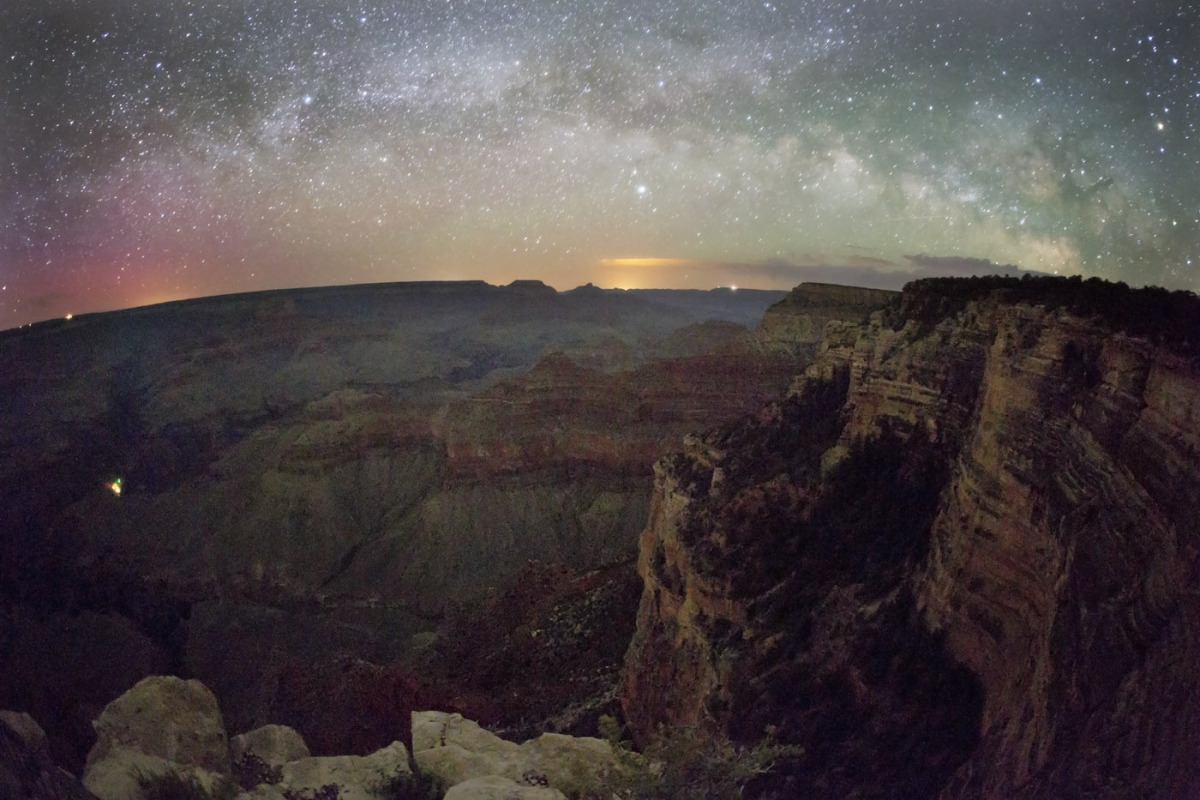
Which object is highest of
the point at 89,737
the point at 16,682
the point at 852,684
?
the point at 852,684

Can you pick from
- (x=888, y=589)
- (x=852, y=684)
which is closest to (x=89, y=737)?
(x=852, y=684)

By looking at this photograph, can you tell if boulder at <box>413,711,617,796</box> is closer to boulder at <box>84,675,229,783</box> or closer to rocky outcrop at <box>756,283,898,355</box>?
boulder at <box>84,675,229,783</box>

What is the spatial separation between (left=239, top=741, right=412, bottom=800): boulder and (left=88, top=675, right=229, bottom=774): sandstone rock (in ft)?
3.41

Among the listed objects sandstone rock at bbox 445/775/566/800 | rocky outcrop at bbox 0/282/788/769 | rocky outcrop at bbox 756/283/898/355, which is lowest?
rocky outcrop at bbox 0/282/788/769

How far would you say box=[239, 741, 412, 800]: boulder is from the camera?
9273 millimetres

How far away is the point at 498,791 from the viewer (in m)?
8.48

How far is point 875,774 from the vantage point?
37.7 feet

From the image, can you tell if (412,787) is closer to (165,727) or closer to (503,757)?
(503,757)

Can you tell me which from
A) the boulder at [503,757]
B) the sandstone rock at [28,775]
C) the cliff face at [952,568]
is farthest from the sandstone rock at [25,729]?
the cliff face at [952,568]

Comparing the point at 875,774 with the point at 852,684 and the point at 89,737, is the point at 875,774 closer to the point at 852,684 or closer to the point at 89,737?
the point at 852,684

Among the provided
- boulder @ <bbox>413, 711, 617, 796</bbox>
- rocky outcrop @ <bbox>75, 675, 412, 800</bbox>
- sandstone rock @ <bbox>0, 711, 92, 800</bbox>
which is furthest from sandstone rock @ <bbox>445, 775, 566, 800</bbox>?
sandstone rock @ <bbox>0, 711, 92, 800</bbox>

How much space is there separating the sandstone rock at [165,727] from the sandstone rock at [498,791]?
12.8 feet

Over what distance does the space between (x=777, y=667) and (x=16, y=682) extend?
2272cm

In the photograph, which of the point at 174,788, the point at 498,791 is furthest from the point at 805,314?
the point at 174,788
